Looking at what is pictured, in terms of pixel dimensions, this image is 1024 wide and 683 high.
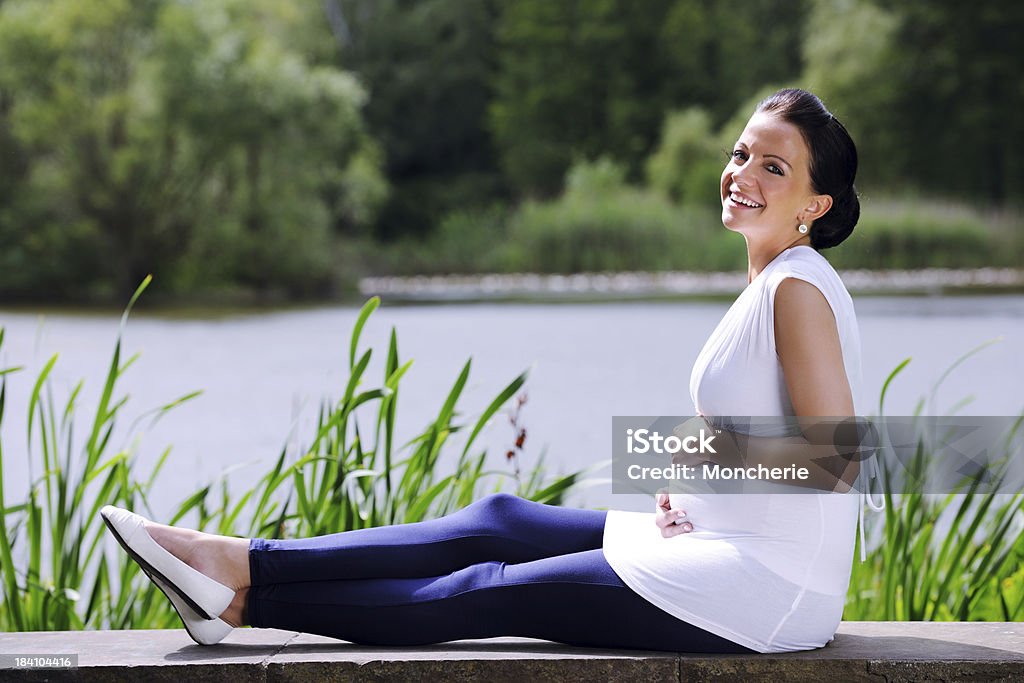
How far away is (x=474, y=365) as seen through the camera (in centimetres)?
1028

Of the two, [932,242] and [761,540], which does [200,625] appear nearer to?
[761,540]

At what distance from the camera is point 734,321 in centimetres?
158

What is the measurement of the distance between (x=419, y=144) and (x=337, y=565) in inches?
1223

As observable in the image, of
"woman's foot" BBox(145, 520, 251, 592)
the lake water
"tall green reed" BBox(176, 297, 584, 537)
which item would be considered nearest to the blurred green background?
the lake water

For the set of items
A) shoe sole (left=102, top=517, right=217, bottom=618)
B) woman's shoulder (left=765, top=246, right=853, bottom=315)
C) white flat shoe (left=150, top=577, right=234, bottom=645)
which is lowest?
white flat shoe (left=150, top=577, right=234, bottom=645)

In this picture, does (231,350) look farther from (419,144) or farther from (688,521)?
(419,144)

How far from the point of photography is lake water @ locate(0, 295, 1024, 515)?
7.16 meters

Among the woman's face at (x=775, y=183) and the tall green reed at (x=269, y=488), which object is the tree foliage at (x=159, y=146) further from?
the woman's face at (x=775, y=183)

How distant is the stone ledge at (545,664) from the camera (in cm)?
157

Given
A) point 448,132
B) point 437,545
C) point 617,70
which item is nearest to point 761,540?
point 437,545

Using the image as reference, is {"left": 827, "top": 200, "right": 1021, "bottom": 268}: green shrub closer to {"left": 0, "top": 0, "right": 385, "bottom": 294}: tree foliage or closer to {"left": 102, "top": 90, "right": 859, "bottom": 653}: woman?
{"left": 0, "top": 0, "right": 385, "bottom": 294}: tree foliage

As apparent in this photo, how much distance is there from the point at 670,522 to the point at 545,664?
23cm

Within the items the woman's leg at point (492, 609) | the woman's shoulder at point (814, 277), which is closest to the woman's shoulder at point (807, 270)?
the woman's shoulder at point (814, 277)

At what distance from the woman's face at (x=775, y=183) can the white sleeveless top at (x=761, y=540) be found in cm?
8
